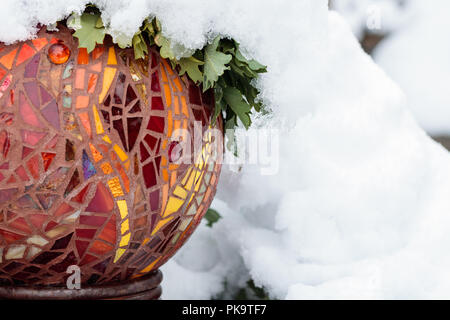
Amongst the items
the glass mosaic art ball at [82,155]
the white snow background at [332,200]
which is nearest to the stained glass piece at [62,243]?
the glass mosaic art ball at [82,155]

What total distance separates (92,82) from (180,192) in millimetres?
258

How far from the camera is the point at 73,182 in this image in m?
0.95

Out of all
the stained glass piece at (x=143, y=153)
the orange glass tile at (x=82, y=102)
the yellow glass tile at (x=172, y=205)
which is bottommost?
the yellow glass tile at (x=172, y=205)

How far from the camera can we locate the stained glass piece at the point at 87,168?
0.95 m

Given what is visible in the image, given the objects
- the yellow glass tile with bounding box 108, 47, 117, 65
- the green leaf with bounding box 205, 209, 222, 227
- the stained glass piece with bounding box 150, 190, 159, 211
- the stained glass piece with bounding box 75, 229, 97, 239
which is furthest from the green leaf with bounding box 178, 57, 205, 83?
the green leaf with bounding box 205, 209, 222, 227

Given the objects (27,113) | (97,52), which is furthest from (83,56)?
(27,113)

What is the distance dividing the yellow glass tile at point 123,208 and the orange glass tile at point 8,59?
0.95 feet

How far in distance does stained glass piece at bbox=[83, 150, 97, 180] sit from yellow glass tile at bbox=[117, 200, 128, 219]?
69 millimetres

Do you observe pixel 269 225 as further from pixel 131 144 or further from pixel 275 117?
pixel 131 144

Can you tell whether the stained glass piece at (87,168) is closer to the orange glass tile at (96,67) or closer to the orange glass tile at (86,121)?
the orange glass tile at (86,121)

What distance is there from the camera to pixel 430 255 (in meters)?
1.34

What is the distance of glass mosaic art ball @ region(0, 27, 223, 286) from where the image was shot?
938 millimetres

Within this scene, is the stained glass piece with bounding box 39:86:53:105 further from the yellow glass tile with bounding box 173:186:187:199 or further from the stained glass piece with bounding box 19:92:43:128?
the yellow glass tile with bounding box 173:186:187:199

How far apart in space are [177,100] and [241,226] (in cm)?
64
